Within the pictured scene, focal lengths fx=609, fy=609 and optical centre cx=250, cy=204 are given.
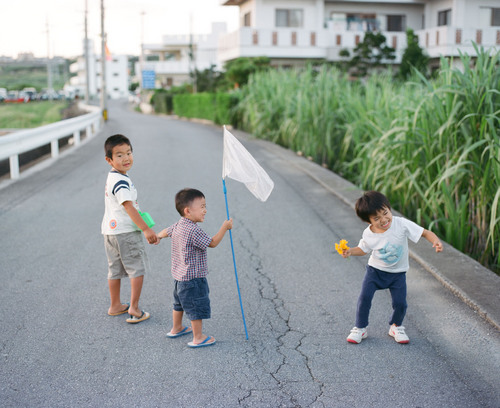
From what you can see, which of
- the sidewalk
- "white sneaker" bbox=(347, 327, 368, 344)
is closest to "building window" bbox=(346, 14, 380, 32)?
the sidewalk

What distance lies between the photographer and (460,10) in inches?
1185

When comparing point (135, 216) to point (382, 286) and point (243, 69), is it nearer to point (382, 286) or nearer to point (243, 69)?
point (382, 286)

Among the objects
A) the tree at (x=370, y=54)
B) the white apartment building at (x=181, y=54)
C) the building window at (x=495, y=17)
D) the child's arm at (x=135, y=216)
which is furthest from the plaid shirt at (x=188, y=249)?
the white apartment building at (x=181, y=54)

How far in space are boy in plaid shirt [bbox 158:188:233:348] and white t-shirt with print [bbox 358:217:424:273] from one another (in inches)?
37.2

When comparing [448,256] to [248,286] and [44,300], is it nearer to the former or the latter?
[248,286]

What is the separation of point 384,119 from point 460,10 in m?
24.3

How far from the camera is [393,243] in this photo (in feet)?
13.0

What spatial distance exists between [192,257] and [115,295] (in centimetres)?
90

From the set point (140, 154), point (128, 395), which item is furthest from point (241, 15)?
point (128, 395)

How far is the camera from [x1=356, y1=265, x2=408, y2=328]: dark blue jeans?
4.07 m

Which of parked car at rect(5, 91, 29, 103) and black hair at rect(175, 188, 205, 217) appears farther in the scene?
parked car at rect(5, 91, 29, 103)

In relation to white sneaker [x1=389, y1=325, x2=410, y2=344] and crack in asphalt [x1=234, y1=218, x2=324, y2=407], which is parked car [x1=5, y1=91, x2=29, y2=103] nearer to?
crack in asphalt [x1=234, y1=218, x2=324, y2=407]

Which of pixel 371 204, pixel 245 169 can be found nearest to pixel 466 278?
pixel 371 204

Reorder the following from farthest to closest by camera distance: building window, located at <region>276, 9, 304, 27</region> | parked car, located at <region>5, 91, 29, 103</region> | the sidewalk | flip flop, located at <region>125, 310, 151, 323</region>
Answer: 1. parked car, located at <region>5, 91, 29, 103</region>
2. building window, located at <region>276, 9, 304, 27</region>
3. the sidewalk
4. flip flop, located at <region>125, 310, 151, 323</region>
